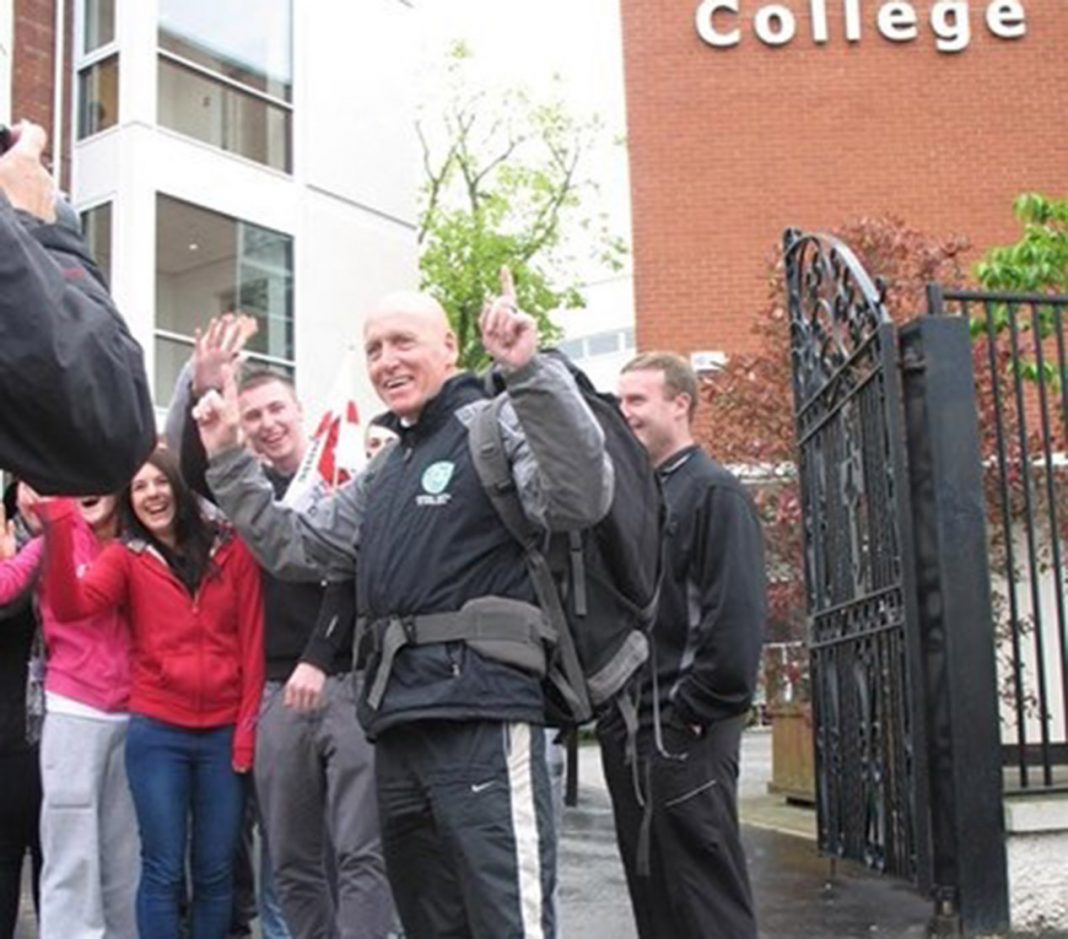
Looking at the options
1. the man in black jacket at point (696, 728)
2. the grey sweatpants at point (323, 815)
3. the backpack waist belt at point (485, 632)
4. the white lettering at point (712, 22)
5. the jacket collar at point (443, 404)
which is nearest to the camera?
the backpack waist belt at point (485, 632)

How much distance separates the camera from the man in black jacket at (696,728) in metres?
4.30

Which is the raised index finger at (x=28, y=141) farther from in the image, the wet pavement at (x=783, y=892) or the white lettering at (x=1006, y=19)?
the white lettering at (x=1006, y=19)

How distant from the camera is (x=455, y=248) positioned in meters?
36.8

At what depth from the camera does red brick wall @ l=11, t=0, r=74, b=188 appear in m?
16.1

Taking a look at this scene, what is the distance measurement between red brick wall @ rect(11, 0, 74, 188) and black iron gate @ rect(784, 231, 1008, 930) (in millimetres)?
12199

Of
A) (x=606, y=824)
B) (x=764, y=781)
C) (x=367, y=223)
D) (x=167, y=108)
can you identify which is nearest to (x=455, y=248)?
(x=367, y=223)

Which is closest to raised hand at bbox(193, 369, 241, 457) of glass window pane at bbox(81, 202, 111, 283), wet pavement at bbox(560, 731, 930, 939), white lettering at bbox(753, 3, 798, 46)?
wet pavement at bbox(560, 731, 930, 939)

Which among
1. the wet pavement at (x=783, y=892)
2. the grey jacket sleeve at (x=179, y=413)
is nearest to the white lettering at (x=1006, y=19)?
the wet pavement at (x=783, y=892)

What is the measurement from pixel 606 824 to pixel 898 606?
4.61m

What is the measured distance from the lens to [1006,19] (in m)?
17.8

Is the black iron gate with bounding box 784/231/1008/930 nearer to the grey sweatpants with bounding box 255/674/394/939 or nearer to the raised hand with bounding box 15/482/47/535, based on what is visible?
the grey sweatpants with bounding box 255/674/394/939

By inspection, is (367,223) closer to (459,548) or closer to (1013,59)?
(1013,59)

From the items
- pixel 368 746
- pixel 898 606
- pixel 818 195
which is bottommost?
pixel 368 746

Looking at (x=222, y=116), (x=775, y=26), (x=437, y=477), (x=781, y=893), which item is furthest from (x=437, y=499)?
(x=222, y=116)
